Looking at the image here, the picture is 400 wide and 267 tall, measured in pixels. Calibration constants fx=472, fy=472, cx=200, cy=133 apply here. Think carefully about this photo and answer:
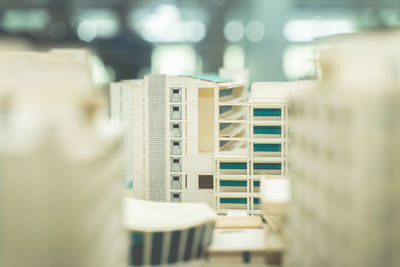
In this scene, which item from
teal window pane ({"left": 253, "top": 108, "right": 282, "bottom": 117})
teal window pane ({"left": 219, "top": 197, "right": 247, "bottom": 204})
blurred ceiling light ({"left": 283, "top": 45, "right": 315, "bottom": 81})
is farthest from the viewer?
blurred ceiling light ({"left": 283, "top": 45, "right": 315, "bottom": 81})

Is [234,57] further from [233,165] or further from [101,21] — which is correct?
[233,165]

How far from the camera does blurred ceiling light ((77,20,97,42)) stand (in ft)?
21.7

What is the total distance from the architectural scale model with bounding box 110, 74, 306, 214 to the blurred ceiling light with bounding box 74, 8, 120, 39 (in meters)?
1.99

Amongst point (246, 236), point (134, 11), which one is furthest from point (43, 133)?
point (134, 11)

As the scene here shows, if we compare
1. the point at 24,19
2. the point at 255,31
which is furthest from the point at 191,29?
the point at 24,19

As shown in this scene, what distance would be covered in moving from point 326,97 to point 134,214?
5.39 feet

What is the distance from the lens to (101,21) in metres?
6.67

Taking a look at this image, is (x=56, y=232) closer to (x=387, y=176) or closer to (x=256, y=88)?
(x=387, y=176)

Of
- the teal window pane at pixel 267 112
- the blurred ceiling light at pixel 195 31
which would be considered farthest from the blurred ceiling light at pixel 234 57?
the teal window pane at pixel 267 112

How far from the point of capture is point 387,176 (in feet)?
6.81

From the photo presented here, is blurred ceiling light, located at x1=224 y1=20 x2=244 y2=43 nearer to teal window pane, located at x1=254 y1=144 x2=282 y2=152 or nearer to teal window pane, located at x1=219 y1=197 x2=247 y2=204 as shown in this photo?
teal window pane, located at x1=254 y1=144 x2=282 y2=152

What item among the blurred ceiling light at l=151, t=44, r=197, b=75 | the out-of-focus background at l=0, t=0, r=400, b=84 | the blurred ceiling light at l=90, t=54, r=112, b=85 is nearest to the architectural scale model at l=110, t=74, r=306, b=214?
the blurred ceiling light at l=90, t=54, r=112, b=85

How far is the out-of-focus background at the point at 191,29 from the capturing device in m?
6.43

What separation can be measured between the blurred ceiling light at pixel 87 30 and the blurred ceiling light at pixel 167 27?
0.65 m
